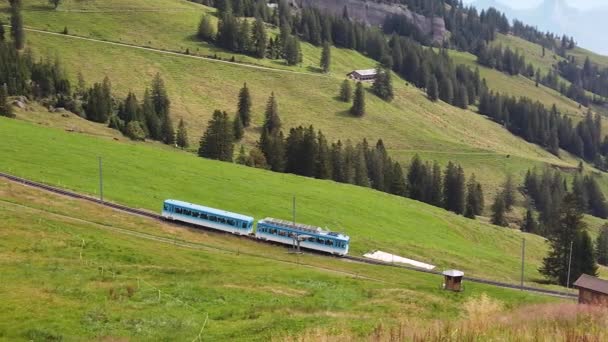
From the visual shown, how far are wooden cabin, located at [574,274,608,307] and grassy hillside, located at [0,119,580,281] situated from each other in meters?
27.4

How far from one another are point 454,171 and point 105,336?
137 metres

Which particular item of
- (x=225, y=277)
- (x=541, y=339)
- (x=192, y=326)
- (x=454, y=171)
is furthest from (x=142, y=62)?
(x=541, y=339)

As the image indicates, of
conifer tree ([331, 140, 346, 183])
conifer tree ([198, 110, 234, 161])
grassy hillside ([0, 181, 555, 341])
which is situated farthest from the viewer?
conifer tree ([331, 140, 346, 183])

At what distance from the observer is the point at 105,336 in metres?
25.6

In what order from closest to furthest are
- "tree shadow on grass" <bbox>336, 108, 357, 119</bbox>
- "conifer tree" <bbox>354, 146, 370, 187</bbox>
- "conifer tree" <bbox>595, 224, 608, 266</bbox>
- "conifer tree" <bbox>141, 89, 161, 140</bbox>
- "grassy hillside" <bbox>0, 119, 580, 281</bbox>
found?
1. "grassy hillside" <bbox>0, 119, 580, 281</bbox>
2. "conifer tree" <bbox>354, 146, 370, 187</bbox>
3. "conifer tree" <bbox>595, 224, 608, 266</bbox>
4. "conifer tree" <bbox>141, 89, 161, 140</bbox>
5. "tree shadow on grass" <bbox>336, 108, 357, 119</bbox>

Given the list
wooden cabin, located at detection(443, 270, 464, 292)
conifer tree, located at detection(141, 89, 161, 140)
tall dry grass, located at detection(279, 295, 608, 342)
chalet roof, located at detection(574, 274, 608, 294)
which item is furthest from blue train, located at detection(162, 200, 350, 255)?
conifer tree, located at detection(141, 89, 161, 140)

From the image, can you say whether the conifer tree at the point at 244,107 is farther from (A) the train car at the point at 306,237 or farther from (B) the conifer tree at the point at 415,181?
(A) the train car at the point at 306,237

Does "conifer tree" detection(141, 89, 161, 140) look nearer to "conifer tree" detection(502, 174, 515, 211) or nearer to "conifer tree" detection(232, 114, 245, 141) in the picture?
"conifer tree" detection(232, 114, 245, 141)

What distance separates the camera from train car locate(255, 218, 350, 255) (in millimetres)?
67812

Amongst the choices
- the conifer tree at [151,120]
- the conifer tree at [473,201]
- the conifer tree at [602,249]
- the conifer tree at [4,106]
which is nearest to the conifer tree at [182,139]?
the conifer tree at [151,120]

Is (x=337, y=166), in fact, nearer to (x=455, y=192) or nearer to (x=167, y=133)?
(x=455, y=192)

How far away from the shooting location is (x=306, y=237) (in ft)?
225

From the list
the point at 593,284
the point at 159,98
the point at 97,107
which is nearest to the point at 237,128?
the point at 159,98

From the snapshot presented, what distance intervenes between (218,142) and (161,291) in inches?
3656
